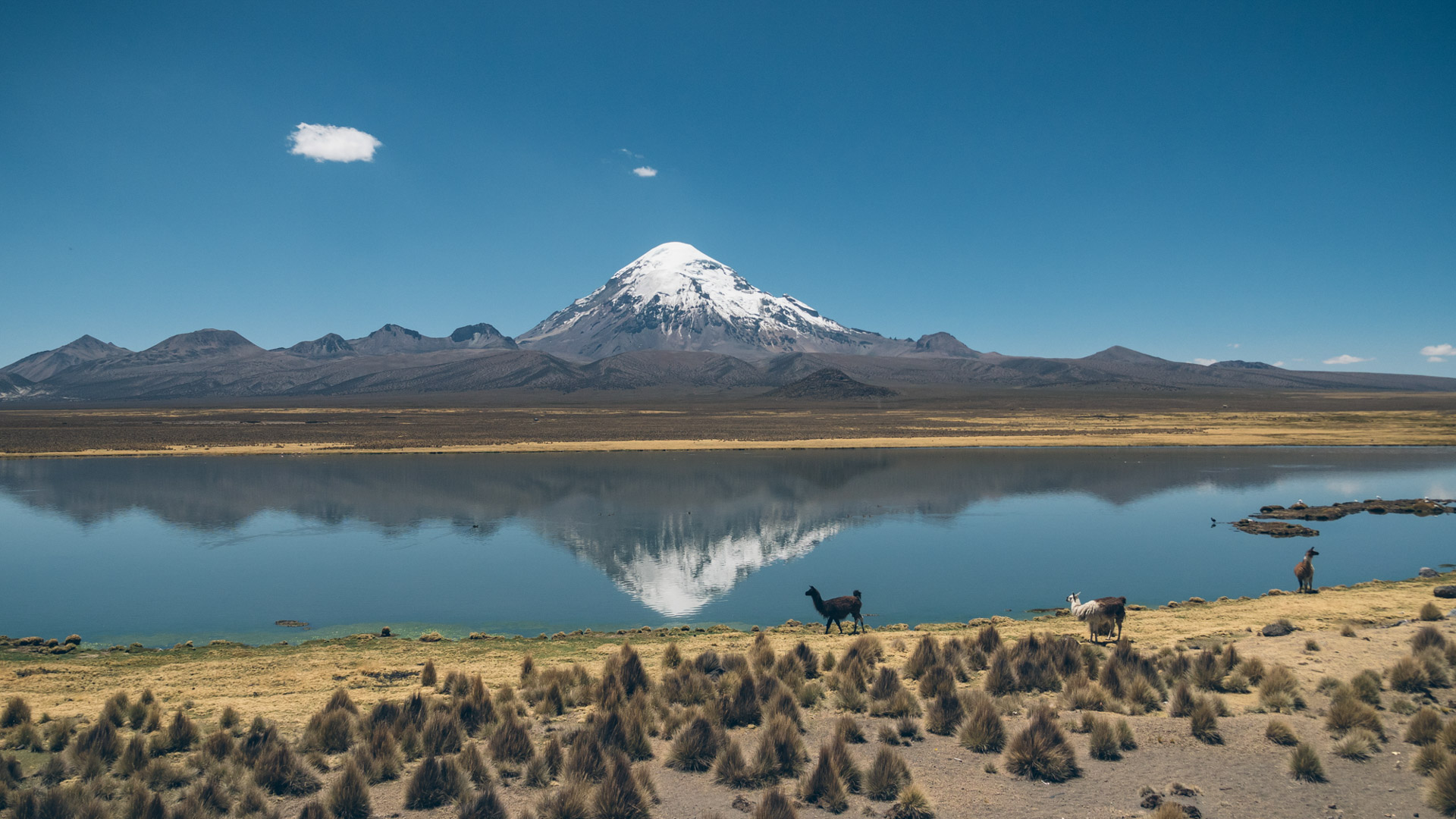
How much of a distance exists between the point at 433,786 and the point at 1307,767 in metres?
7.70

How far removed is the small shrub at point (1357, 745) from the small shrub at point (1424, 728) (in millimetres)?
311

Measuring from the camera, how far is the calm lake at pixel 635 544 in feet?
51.4

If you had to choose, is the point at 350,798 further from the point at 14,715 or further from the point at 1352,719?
the point at 1352,719

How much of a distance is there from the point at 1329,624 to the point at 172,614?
20.9 m

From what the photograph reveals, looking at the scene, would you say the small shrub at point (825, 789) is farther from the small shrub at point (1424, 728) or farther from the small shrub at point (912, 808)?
the small shrub at point (1424, 728)

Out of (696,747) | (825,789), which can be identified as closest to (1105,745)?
(825,789)

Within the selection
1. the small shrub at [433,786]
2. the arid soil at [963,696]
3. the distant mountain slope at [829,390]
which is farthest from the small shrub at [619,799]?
the distant mountain slope at [829,390]

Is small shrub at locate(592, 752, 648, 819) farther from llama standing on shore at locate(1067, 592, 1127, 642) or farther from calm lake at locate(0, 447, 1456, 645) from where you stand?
calm lake at locate(0, 447, 1456, 645)

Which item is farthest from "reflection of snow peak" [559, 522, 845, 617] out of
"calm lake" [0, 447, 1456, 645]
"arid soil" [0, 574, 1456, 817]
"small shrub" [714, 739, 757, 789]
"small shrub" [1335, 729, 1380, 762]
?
"small shrub" [1335, 729, 1380, 762]

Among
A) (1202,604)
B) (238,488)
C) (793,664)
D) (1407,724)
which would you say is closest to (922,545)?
(1202,604)

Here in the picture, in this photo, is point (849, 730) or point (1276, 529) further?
point (1276, 529)

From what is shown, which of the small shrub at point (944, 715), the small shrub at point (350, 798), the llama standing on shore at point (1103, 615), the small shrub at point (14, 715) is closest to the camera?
the small shrub at point (350, 798)

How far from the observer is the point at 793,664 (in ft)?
32.6

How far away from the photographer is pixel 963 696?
8.71m
